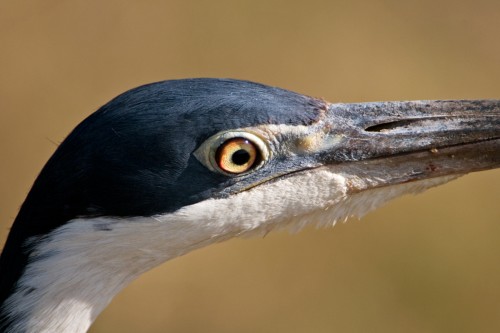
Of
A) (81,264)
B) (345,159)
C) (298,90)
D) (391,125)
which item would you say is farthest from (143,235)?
(298,90)

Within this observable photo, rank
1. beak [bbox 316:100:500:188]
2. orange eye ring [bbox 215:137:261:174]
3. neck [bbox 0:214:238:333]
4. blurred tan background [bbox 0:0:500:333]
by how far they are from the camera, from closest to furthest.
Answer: neck [bbox 0:214:238:333], orange eye ring [bbox 215:137:261:174], beak [bbox 316:100:500:188], blurred tan background [bbox 0:0:500:333]

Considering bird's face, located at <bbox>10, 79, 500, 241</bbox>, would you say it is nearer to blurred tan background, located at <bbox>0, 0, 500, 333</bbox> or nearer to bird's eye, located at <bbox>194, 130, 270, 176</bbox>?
bird's eye, located at <bbox>194, 130, 270, 176</bbox>

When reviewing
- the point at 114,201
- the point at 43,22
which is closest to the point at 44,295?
the point at 114,201

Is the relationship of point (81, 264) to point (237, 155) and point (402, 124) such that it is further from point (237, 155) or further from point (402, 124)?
point (402, 124)

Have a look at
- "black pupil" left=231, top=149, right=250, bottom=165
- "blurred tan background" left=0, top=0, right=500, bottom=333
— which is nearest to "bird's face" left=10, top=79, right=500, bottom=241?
"black pupil" left=231, top=149, right=250, bottom=165

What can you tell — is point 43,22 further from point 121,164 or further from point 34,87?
point 121,164

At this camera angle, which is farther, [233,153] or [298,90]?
[298,90]
